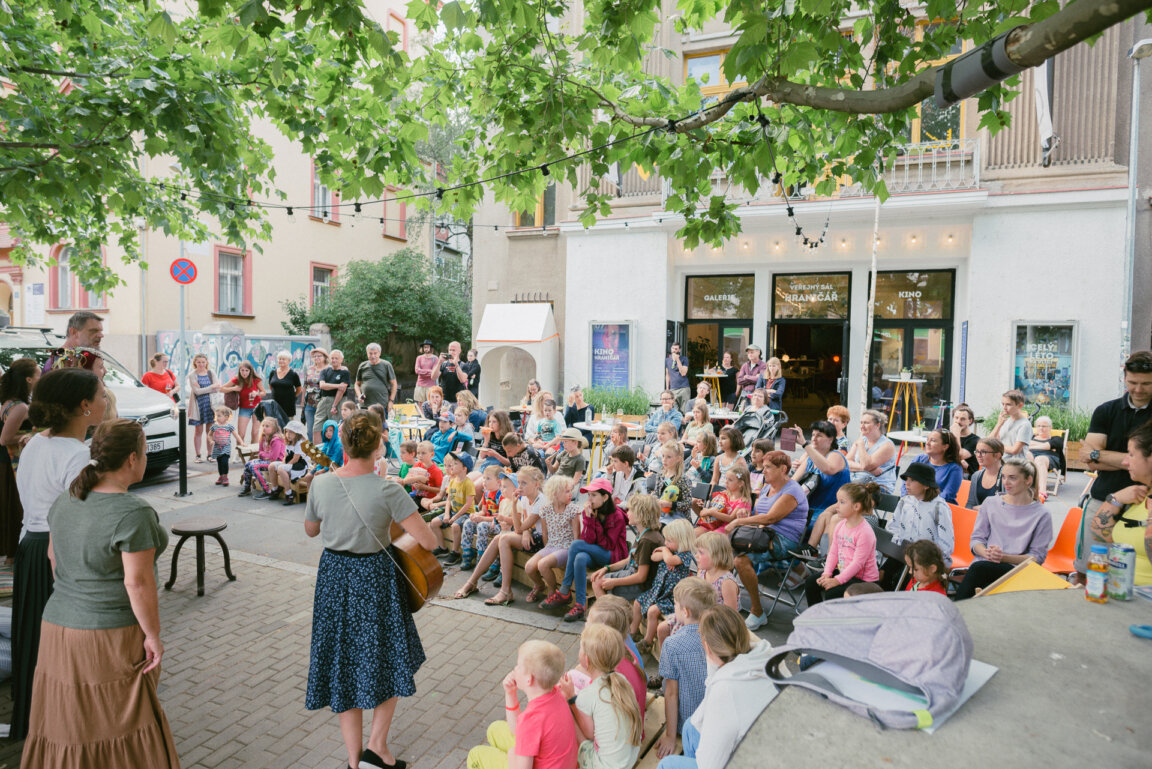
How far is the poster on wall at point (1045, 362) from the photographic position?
472 inches

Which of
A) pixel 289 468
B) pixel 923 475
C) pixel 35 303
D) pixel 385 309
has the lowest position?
pixel 289 468

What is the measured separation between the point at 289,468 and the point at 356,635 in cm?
658

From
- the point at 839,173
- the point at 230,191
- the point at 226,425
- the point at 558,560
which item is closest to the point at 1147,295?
the point at 839,173

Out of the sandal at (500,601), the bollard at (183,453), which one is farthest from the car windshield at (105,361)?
the sandal at (500,601)

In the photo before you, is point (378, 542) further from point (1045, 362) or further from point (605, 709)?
point (1045, 362)

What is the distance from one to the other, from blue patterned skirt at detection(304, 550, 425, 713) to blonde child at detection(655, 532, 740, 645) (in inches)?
71.0

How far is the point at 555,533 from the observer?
5816 mm

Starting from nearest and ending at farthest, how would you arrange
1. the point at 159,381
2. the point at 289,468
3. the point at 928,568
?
1. the point at 928,568
2. the point at 289,468
3. the point at 159,381

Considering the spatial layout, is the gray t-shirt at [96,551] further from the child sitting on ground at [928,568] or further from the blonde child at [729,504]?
the child sitting on ground at [928,568]

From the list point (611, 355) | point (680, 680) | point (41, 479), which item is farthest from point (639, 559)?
point (611, 355)

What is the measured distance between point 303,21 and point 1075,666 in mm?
4532

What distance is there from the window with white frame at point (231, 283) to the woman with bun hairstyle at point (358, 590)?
2020 centimetres

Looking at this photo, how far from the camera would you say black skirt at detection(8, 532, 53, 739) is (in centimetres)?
350

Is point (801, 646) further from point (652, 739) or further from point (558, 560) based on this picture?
point (558, 560)
